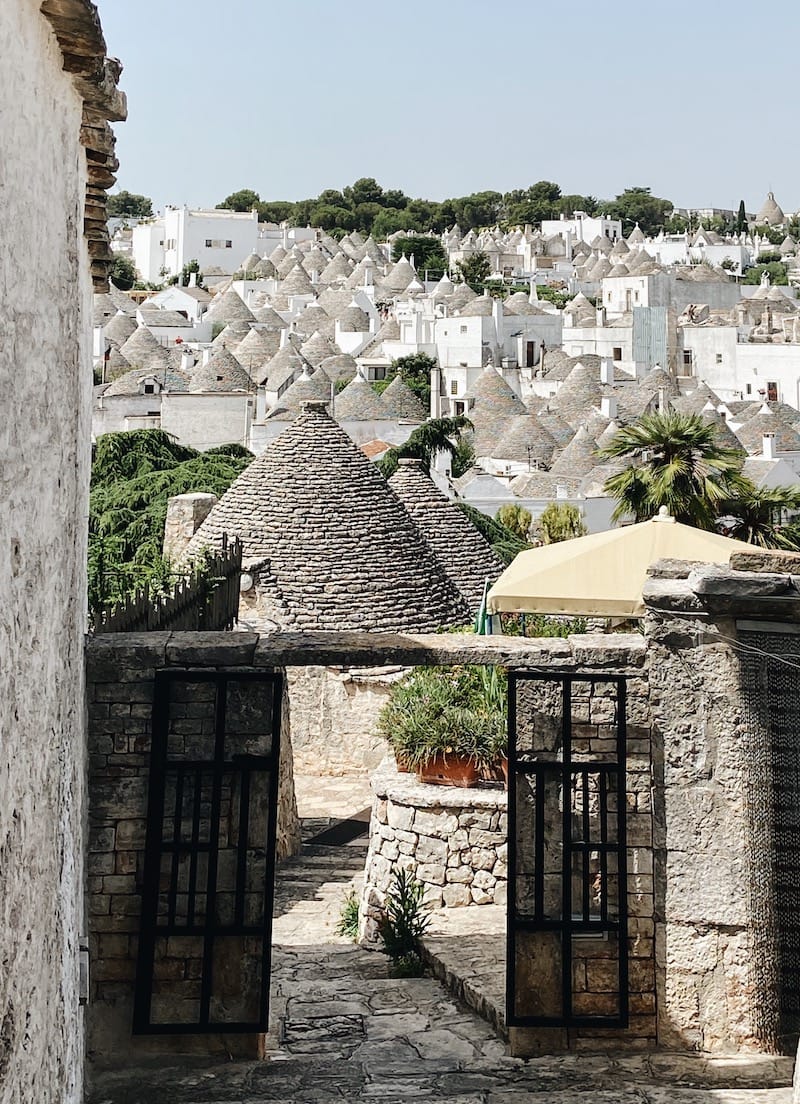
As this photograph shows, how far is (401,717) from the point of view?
1039 centimetres

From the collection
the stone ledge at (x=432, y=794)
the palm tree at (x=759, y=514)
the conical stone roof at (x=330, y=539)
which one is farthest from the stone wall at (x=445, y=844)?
the palm tree at (x=759, y=514)

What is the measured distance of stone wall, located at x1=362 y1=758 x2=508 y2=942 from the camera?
972 cm

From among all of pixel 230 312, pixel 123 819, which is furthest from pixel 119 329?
pixel 123 819

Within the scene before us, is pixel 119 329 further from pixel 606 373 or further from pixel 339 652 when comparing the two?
pixel 339 652

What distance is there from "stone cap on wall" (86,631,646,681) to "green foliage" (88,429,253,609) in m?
7.16

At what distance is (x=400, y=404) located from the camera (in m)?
48.5

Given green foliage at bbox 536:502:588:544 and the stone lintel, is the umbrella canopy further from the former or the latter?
green foliage at bbox 536:502:588:544

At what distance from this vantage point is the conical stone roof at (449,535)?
743 inches

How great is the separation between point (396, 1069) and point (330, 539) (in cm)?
1045

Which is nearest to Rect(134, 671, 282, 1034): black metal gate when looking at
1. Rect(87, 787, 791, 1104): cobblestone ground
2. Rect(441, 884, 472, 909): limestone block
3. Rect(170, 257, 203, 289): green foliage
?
Rect(87, 787, 791, 1104): cobblestone ground

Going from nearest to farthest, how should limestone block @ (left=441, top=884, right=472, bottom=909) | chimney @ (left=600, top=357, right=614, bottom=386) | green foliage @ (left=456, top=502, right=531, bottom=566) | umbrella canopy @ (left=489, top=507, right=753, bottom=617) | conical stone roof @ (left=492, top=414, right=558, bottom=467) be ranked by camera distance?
limestone block @ (left=441, top=884, right=472, bottom=909) → umbrella canopy @ (left=489, top=507, right=753, bottom=617) → green foliage @ (left=456, top=502, right=531, bottom=566) → conical stone roof @ (left=492, top=414, right=558, bottom=467) → chimney @ (left=600, top=357, right=614, bottom=386)

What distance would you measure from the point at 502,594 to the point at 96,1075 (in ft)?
15.4

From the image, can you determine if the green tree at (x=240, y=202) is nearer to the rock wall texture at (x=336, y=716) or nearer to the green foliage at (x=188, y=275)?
the green foliage at (x=188, y=275)

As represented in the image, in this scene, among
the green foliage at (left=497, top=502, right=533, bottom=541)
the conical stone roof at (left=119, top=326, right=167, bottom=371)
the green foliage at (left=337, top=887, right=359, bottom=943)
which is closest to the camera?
the green foliage at (left=337, top=887, right=359, bottom=943)
